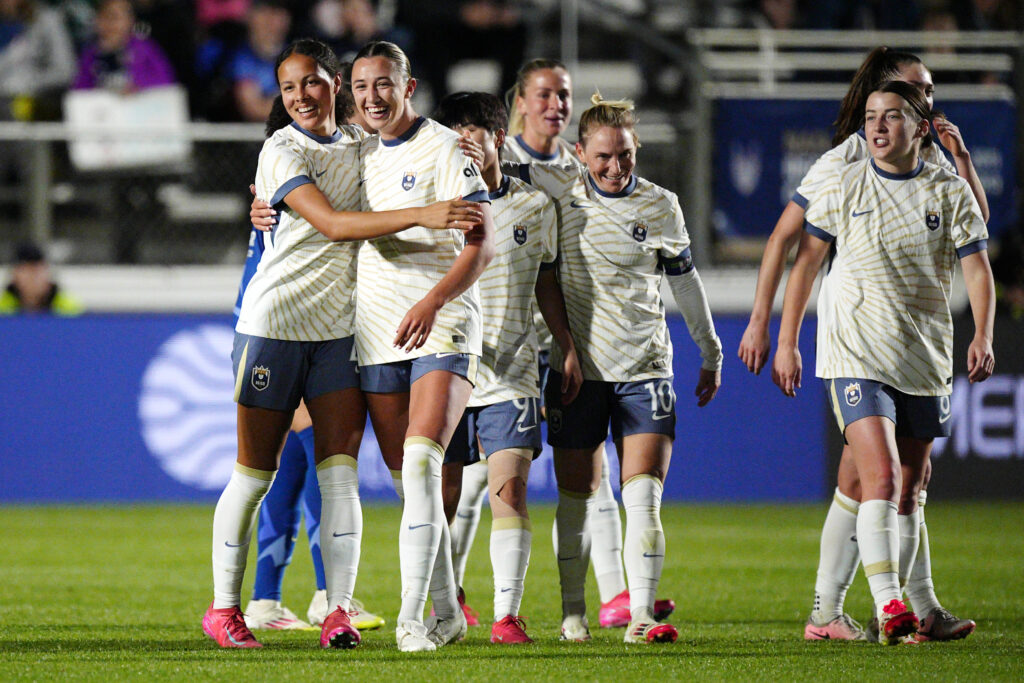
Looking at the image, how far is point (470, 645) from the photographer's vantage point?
569 centimetres

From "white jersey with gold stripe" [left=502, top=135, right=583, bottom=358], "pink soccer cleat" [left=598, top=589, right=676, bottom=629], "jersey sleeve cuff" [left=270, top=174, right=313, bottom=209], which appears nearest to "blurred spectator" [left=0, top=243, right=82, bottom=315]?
"white jersey with gold stripe" [left=502, top=135, right=583, bottom=358]

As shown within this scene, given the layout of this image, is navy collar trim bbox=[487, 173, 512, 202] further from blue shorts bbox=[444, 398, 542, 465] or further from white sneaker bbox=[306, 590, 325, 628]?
white sneaker bbox=[306, 590, 325, 628]

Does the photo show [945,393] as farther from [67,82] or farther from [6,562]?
[67,82]

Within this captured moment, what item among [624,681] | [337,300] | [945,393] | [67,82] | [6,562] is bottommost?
[6,562]

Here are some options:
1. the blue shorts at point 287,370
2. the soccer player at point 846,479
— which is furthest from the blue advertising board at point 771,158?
the blue shorts at point 287,370

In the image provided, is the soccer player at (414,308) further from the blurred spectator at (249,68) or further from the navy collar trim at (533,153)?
the blurred spectator at (249,68)

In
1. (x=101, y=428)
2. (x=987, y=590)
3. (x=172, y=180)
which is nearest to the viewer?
(x=987, y=590)

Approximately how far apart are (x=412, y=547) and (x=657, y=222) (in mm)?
1751

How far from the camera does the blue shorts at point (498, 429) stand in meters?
5.89

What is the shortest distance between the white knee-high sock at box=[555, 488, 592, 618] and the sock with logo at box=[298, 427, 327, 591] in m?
1.14

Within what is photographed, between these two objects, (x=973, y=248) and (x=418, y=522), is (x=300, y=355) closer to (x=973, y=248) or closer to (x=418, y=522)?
(x=418, y=522)

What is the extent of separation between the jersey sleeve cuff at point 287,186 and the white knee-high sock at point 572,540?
1.75 meters

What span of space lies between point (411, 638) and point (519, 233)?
65.6 inches

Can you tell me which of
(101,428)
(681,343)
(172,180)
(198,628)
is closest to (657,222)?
(198,628)
